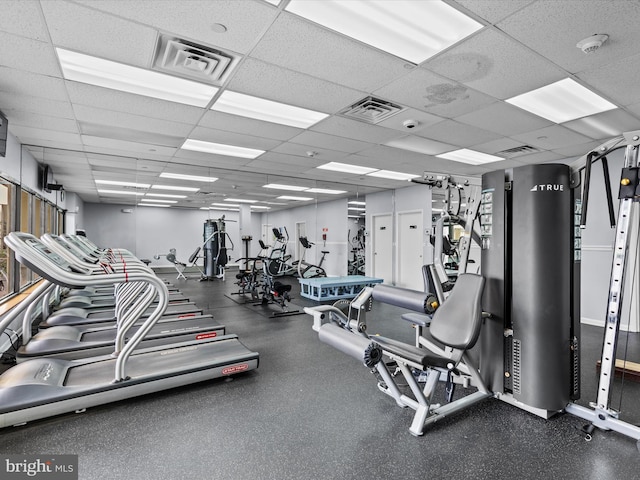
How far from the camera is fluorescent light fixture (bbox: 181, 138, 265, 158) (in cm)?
459

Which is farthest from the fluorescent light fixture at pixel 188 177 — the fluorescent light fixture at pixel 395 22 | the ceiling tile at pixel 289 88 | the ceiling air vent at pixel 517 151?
the ceiling air vent at pixel 517 151

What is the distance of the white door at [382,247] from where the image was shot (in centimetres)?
850

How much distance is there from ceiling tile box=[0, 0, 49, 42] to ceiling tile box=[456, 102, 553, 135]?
11.9ft

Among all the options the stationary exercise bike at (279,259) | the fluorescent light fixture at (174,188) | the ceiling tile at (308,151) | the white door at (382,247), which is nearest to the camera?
the ceiling tile at (308,151)

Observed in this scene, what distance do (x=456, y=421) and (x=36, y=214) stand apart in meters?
6.59

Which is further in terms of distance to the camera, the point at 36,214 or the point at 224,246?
the point at 224,246

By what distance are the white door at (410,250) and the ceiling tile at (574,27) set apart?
5522 millimetres

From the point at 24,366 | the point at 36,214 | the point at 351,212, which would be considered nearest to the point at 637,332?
the point at 351,212

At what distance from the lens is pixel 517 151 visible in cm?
482

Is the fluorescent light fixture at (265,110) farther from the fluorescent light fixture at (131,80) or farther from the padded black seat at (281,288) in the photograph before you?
the padded black seat at (281,288)

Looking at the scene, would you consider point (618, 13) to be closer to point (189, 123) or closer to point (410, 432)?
point (410, 432)

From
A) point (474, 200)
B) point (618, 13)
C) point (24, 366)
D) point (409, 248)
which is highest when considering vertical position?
point (618, 13)

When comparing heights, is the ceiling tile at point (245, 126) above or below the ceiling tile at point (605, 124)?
above

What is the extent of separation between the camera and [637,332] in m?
4.62
